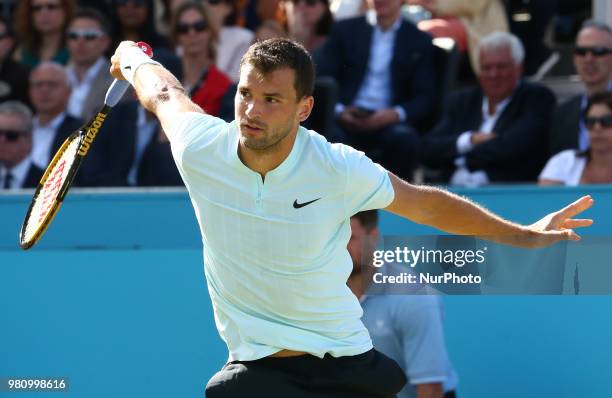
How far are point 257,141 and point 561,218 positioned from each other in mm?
1126

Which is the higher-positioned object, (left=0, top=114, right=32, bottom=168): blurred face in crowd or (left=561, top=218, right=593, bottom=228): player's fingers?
(left=561, top=218, right=593, bottom=228): player's fingers

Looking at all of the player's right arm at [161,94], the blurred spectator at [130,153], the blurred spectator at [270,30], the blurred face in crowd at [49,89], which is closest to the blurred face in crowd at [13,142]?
the blurred face in crowd at [49,89]

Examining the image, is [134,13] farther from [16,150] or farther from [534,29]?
[534,29]

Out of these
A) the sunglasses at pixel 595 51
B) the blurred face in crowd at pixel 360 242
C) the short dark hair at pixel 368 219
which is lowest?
the blurred face in crowd at pixel 360 242

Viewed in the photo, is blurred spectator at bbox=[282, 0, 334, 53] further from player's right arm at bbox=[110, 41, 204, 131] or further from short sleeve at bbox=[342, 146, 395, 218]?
short sleeve at bbox=[342, 146, 395, 218]

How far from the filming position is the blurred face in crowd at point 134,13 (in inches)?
340

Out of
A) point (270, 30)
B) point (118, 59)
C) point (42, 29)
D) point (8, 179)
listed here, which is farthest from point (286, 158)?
point (42, 29)

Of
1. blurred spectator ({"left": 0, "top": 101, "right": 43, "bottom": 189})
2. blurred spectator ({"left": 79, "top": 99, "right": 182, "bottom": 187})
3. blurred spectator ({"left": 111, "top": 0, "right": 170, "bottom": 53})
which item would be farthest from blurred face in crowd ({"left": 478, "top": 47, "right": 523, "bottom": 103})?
blurred spectator ({"left": 0, "top": 101, "right": 43, "bottom": 189})

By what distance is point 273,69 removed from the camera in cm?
338

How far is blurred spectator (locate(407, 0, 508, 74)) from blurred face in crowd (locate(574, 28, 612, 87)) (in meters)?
0.89

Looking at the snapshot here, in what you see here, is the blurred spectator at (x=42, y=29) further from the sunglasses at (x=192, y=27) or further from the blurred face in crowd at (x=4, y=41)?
the sunglasses at (x=192, y=27)

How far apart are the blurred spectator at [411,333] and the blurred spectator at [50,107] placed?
3.46m

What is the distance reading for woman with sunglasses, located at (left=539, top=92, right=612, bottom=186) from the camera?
6.26m

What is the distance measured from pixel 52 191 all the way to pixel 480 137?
11.8ft
